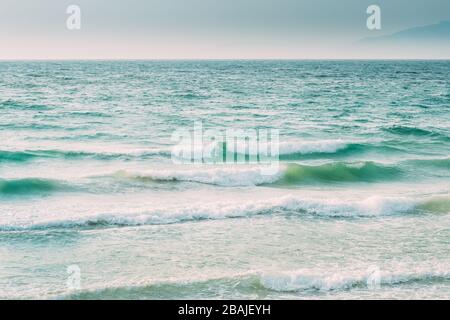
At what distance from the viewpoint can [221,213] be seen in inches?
534

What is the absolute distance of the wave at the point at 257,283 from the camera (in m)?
8.96

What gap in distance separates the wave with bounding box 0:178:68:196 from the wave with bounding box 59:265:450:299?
7617mm

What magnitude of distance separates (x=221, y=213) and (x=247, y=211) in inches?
24.2

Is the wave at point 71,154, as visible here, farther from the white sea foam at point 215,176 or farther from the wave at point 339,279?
the wave at point 339,279

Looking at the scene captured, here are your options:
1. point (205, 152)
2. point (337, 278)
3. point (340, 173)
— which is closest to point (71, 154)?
point (205, 152)

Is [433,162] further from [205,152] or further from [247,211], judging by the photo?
[247,211]

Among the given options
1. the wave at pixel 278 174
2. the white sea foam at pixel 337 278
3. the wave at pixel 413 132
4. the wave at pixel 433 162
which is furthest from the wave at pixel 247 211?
the wave at pixel 413 132

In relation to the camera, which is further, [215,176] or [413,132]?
[413,132]

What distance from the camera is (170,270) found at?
9.95 meters

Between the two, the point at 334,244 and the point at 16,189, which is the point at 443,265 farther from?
the point at 16,189

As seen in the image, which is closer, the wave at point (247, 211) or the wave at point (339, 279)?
the wave at point (339, 279)

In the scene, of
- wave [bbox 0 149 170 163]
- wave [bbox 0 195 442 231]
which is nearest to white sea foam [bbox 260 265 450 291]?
wave [bbox 0 195 442 231]

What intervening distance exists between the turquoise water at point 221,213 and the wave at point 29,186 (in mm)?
53

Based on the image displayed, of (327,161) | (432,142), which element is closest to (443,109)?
(432,142)
